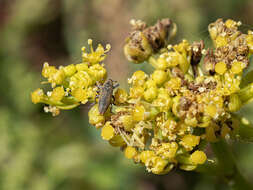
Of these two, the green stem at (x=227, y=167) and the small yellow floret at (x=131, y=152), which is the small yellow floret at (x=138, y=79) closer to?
the small yellow floret at (x=131, y=152)

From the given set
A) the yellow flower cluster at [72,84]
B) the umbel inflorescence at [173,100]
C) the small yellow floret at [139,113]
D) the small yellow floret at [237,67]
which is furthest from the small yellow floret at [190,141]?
the yellow flower cluster at [72,84]

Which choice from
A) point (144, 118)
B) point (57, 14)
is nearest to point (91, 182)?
point (144, 118)

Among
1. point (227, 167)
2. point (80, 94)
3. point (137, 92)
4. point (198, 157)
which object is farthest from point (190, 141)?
point (80, 94)

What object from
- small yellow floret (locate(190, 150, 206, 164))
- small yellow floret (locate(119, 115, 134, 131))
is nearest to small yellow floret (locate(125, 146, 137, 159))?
small yellow floret (locate(119, 115, 134, 131))

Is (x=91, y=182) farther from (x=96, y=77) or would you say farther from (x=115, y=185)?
(x=96, y=77)

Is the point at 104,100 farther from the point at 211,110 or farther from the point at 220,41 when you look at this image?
the point at 220,41
